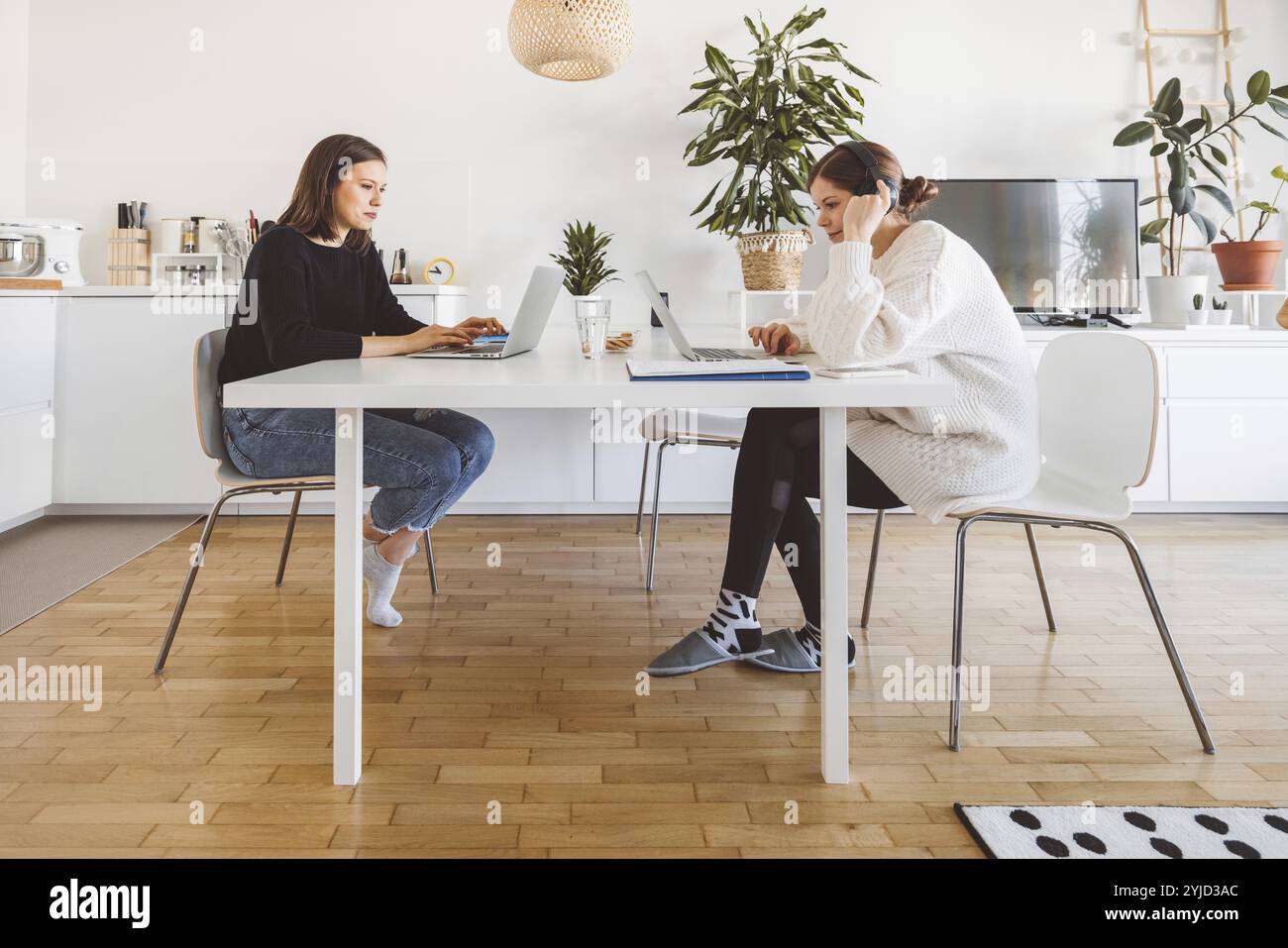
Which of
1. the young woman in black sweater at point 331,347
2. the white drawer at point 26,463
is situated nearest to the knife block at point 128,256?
the white drawer at point 26,463

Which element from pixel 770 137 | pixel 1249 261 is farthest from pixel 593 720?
pixel 1249 261

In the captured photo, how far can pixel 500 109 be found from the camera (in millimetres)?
4125

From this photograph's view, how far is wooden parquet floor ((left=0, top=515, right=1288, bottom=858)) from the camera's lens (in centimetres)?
145

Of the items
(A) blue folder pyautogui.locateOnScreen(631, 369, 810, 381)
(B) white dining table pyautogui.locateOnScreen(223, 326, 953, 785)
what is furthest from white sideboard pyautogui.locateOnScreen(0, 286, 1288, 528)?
(A) blue folder pyautogui.locateOnScreen(631, 369, 810, 381)

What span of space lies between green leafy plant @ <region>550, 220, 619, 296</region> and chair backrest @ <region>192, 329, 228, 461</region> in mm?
1886

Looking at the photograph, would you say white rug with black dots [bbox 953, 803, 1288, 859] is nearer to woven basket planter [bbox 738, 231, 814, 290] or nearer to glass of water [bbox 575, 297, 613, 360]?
glass of water [bbox 575, 297, 613, 360]

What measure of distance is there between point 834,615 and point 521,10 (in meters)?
1.74

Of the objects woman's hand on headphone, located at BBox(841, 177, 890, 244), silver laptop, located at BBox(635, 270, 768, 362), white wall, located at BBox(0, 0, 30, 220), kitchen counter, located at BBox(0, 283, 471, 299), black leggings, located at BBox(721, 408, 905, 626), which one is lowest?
black leggings, located at BBox(721, 408, 905, 626)

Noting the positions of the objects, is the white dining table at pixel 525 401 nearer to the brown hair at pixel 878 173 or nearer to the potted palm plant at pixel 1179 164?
the brown hair at pixel 878 173

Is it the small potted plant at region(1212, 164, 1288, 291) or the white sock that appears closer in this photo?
the white sock

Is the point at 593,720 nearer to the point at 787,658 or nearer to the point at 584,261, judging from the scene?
the point at 787,658

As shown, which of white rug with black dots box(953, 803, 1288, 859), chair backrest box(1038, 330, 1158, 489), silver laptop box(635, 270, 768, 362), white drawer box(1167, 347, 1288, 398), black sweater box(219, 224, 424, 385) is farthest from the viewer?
white drawer box(1167, 347, 1288, 398)

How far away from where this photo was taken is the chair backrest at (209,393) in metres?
2.13
